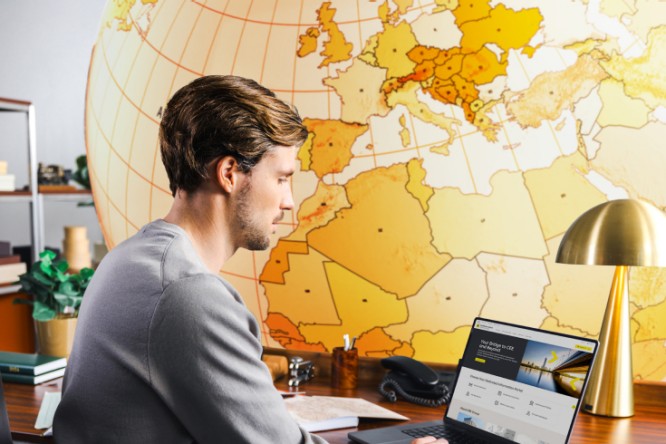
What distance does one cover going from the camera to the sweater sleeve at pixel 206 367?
93 centimetres

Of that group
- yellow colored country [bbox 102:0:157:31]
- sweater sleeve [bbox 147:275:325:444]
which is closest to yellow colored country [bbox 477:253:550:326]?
sweater sleeve [bbox 147:275:325:444]

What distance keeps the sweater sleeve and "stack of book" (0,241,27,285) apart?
2443 mm

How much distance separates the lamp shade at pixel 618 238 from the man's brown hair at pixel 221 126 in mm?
571

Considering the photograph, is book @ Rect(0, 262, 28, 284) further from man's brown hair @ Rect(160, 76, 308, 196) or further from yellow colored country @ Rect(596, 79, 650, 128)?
yellow colored country @ Rect(596, 79, 650, 128)

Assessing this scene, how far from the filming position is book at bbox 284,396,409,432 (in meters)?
1.34

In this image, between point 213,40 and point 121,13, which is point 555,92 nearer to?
point 213,40

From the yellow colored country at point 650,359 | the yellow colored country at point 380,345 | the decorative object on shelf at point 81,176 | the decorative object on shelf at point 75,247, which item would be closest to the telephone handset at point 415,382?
the yellow colored country at point 380,345

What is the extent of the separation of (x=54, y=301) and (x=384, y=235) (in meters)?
1.02

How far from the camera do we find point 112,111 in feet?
5.32

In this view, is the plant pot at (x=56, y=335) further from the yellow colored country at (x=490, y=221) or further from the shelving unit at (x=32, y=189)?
the shelving unit at (x=32, y=189)

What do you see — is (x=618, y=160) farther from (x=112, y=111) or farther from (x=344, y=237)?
(x=112, y=111)

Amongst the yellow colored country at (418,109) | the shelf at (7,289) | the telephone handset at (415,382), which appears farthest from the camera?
the shelf at (7,289)

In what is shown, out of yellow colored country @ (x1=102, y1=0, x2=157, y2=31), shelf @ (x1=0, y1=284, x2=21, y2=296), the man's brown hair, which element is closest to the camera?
the man's brown hair

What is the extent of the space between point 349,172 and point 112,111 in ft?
1.95
